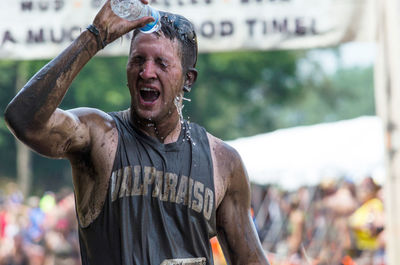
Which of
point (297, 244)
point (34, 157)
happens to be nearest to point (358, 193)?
point (297, 244)

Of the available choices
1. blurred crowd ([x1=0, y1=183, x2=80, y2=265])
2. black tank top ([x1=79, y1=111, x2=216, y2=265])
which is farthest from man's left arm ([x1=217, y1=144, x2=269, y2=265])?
blurred crowd ([x1=0, y1=183, x2=80, y2=265])

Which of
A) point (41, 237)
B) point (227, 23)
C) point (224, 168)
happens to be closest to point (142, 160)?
point (224, 168)

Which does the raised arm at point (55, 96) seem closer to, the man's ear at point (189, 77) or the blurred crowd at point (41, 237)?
the man's ear at point (189, 77)

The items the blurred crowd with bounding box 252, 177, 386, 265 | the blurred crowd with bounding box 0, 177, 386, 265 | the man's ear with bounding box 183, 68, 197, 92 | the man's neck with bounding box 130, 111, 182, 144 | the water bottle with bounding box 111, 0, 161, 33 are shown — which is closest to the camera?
the water bottle with bounding box 111, 0, 161, 33

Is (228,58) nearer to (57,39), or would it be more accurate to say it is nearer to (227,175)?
(57,39)

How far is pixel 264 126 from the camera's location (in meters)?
31.5

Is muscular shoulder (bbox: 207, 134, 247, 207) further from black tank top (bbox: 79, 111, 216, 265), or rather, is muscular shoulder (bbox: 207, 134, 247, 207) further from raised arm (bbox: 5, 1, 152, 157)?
raised arm (bbox: 5, 1, 152, 157)

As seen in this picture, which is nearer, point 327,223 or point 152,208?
point 152,208

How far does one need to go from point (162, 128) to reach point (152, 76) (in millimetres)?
303

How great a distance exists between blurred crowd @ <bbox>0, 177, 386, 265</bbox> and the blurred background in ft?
0.10

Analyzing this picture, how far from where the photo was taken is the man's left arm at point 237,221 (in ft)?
12.0

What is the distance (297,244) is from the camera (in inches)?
536

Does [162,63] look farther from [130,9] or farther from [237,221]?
[237,221]

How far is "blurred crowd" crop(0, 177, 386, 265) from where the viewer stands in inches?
468
